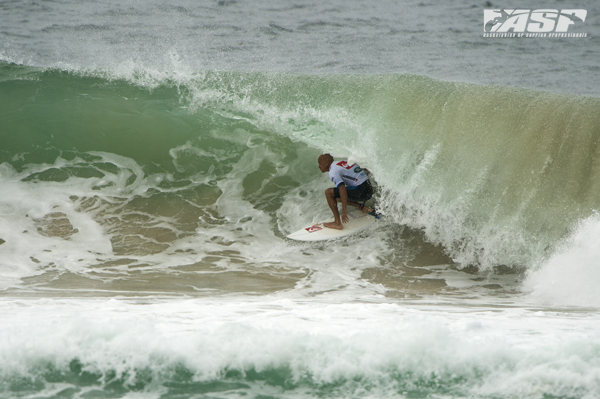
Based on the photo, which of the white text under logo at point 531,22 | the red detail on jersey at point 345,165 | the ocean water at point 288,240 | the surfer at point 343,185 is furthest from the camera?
the white text under logo at point 531,22

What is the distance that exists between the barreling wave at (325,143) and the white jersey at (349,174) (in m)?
0.40

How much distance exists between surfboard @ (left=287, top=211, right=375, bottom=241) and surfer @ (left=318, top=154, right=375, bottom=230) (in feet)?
0.22

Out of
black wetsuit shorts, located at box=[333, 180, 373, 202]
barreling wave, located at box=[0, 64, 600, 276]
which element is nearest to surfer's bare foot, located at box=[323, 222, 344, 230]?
black wetsuit shorts, located at box=[333, 180, 373, 202]

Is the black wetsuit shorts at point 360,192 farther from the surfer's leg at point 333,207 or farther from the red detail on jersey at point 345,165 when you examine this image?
the red detail on jersey at point 345,165

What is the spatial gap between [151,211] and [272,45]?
8777 millimetres

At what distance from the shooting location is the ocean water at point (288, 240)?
2.95 meters

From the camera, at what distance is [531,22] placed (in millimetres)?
16672

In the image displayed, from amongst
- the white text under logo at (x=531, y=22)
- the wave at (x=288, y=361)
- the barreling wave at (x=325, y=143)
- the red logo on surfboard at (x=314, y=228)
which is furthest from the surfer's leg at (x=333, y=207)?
the white text under logo at (x=531, y=22)

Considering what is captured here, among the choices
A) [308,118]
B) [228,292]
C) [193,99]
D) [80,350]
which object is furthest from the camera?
[193,99]

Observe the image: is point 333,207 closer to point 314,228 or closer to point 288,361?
point 314,228

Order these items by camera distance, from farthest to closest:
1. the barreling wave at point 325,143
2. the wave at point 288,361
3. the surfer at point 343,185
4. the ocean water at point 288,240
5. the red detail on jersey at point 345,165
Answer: the red detail on jersey at point 345,165 < the surfer at point 343,185 < the barreling wave at point 325,143 < the ocean water at point 288,240 < the wave at point 288,361

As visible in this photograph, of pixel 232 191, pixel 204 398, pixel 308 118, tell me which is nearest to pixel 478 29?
pixel 308 118

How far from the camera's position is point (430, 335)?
10.1 ft

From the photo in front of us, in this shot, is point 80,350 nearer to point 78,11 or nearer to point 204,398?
point 204,398
